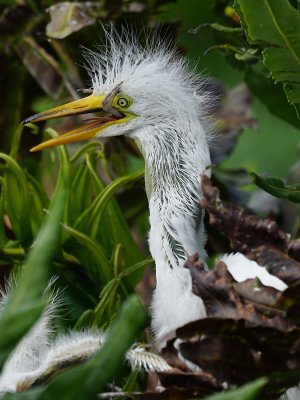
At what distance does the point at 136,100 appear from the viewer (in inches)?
54.0

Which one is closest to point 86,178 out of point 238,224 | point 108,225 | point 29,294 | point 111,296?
point 108,225

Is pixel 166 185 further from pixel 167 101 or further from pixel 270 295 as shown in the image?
pixel 270 295

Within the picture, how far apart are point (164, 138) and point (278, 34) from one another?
0.71ft

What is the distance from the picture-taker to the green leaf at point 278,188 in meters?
1.24

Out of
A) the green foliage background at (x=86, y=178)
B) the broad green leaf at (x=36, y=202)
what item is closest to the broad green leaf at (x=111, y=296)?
the green foliage background at (x=86, y=178)

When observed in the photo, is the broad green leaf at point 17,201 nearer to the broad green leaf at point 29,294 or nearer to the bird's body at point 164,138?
the bird's body at point 164,138

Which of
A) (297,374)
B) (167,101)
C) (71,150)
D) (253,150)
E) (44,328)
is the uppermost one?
(167,101)

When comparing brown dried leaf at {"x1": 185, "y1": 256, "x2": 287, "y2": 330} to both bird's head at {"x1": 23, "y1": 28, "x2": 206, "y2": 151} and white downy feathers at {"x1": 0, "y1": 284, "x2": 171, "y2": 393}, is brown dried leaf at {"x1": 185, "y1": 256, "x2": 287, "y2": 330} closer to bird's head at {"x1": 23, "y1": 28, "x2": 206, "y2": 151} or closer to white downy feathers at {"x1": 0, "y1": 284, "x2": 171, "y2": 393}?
white downy feathers at {"x1": 0, "y1": 284, "x2": 171, "y2": 393}

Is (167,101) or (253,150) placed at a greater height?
(167,101)

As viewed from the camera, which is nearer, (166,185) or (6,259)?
(166,185)

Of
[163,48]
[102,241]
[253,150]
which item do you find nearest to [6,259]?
[102,241]

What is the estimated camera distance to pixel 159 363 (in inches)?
47.2

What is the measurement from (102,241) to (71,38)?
1.79 ft

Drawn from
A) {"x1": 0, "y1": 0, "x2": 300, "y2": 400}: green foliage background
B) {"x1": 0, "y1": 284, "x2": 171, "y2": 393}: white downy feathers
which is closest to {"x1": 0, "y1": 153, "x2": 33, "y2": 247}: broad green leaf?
{"x1": 0, "y1": 0, "x2": 300, "y2": 400}: green foliage background
